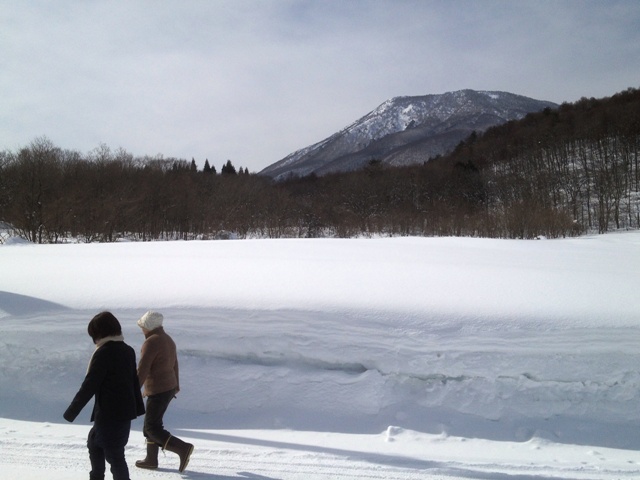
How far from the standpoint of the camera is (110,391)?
346cm

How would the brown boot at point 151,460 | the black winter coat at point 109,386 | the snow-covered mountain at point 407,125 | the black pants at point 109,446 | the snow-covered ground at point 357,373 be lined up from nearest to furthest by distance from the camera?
the black winter coat at point 109,386
the black pants at point 109,446
the brown boot at point 151,460
the snow-covered ground at point 357,373
the snow-covered mountain at point 407,125

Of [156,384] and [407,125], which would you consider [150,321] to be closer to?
[156,384]

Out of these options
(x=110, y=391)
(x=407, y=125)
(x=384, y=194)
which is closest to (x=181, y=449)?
(x=110, y=391)

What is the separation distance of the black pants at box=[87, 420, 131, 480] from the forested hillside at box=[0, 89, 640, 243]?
25510 mm

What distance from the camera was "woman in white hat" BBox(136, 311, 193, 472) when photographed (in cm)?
407

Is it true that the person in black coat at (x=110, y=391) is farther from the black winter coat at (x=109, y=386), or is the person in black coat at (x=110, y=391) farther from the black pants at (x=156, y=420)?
the black pants at (x=156, y=420)

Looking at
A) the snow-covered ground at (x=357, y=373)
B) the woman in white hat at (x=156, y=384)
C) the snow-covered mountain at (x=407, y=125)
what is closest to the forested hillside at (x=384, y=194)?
the snow-covered ground at (x=357, y=373)

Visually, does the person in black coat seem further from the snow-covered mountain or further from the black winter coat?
the snow-covered mountain

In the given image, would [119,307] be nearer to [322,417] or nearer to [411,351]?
[322,417]

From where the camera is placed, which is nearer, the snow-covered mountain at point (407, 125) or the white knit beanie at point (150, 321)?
the white knit beanie at point (150, 321)

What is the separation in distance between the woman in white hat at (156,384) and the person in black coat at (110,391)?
1.68ft

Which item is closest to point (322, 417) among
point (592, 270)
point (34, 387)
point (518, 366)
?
point (518, 366)

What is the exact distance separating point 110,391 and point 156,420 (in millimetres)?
835

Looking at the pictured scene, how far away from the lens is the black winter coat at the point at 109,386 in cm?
338
